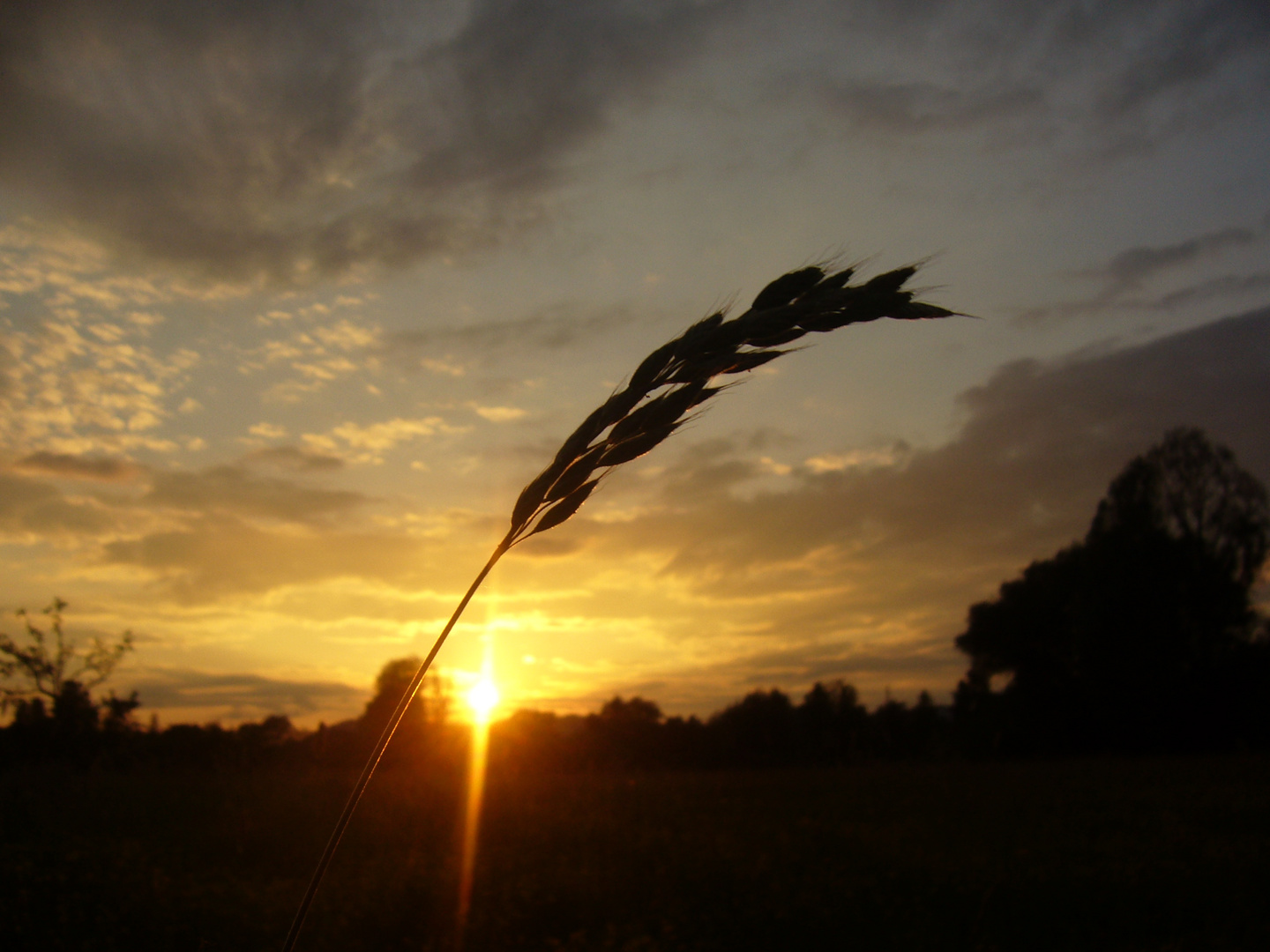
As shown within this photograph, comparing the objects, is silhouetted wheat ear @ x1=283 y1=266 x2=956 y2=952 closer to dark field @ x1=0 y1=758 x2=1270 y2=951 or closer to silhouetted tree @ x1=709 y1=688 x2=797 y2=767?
dark field @ x1=0 y1=758 x2=1270 y2=951

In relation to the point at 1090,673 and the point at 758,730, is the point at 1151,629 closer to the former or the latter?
the point at 1090,673

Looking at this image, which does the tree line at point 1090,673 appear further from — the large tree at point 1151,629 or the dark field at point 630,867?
the dark field at point 630,867

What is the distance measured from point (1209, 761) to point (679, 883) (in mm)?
13711

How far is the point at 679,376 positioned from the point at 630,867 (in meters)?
5.80

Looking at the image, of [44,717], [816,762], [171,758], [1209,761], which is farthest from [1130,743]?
[44,717]

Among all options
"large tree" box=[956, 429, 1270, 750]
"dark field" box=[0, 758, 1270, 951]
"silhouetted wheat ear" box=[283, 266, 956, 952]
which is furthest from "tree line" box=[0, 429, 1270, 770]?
"silhouetted wheat ear" box=[283, 266, 956, 952]

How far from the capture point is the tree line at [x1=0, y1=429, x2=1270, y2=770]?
17938 mm

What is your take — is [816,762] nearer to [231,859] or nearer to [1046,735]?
[231,859]

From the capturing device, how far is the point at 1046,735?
27.5 metres

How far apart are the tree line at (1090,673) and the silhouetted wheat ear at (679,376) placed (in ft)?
48.0

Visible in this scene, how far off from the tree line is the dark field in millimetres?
6555

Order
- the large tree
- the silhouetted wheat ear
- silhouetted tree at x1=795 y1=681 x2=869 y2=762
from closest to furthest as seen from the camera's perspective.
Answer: the silhouetted wheat ear, silhouetted tree at x1=795 y1=681 x2=869 y2=762, the large tree

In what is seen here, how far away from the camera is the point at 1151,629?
88.5ft

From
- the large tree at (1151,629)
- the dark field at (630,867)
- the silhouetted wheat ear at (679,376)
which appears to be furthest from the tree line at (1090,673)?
the silhouetted wheat ear at (679,376)
